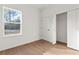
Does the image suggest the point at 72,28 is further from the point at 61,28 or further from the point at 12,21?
the point at 12,21

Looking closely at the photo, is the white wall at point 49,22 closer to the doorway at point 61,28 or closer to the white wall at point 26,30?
the white wall at point 26,30

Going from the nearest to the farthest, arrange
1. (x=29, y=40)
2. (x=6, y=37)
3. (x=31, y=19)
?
(x=6, y=37) < (x=29, y=40) < (x=31, y=19)

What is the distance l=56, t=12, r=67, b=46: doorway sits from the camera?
14.2ft

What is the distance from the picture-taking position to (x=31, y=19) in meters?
4.36

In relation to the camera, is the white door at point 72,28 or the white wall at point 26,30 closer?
the white wall at point 26,30

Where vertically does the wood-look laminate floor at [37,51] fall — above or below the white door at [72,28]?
below

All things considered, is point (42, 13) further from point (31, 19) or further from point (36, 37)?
point (36, 37)

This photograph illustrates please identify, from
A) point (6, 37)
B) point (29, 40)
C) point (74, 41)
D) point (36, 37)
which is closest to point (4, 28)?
point (6, 37)

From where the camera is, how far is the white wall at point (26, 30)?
9.96ft

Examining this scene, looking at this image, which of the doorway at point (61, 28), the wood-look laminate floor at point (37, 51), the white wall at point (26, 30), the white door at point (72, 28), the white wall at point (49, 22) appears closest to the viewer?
the wood-look laminate floor at point (37, 51)

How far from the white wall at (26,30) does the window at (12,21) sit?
0.53 ft

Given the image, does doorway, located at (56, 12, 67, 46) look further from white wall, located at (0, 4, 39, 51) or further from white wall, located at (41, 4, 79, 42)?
white wall, located at (0, 4, 39, 51)

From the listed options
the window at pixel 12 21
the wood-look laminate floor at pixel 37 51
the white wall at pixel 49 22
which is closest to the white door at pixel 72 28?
the wood-look laminate floor at pixel 37 51

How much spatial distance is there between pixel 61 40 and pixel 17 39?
220cm
